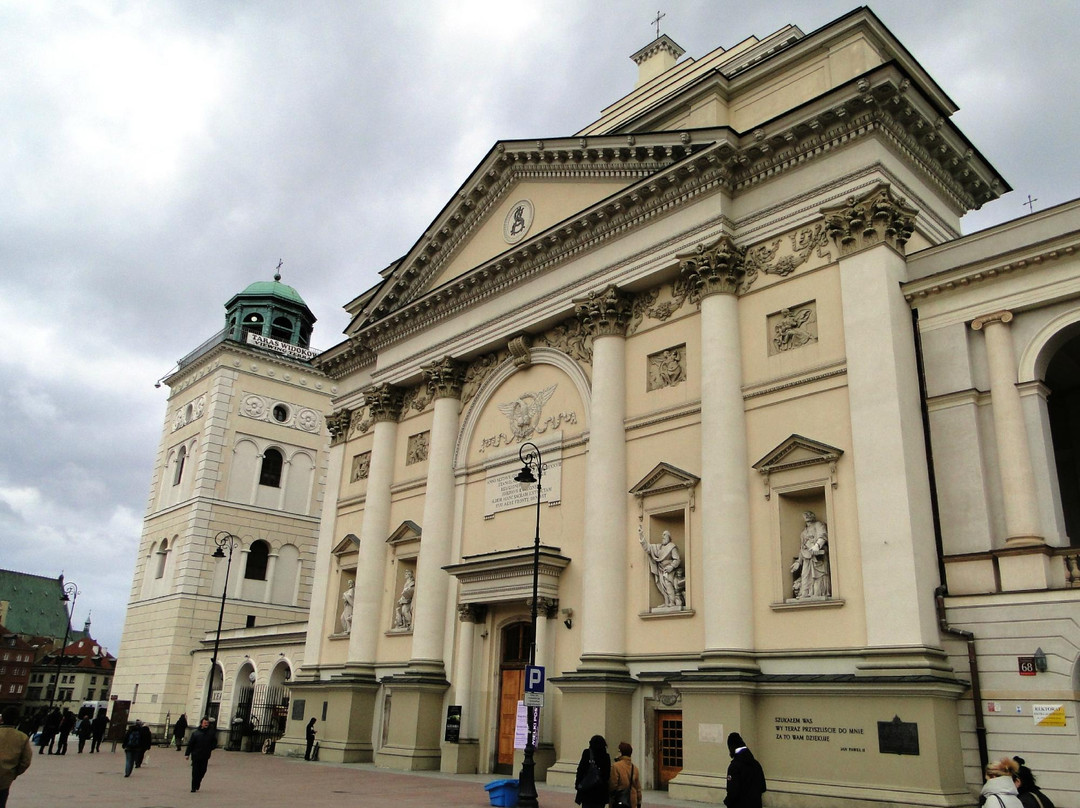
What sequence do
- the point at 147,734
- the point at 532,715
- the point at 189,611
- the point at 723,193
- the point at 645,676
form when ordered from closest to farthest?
1. the point at 532,715
2. the point at 645,676
3. the point at 723,193
4. the point at 147,734
5. the point at 189,611

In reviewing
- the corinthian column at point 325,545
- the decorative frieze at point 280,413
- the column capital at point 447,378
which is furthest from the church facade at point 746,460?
the decorative frieze at point 280,413

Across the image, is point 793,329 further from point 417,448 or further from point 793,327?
point 417,448

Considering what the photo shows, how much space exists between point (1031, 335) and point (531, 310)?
42.9 feet

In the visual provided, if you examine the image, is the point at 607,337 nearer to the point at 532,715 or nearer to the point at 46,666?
the point at 532,715

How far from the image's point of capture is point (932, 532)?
17297 mm

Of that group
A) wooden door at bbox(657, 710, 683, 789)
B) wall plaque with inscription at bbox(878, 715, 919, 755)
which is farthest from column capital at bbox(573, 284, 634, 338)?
wall plaque with inscription at bbox(878, 715, 919, 755)

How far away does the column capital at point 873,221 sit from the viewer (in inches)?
740

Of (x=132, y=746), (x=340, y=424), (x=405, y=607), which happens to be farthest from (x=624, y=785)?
(x=340, y=424)

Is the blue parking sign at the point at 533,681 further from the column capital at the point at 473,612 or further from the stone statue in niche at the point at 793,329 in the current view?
the stone statue in niche at the point at 793,329

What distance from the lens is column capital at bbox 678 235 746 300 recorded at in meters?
21.0

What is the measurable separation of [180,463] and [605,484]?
36.1 m

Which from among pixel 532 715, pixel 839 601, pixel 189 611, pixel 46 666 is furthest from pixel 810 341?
pixel 46 666

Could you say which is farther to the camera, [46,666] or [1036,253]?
[46,666]

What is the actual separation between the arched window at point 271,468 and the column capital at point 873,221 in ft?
124
